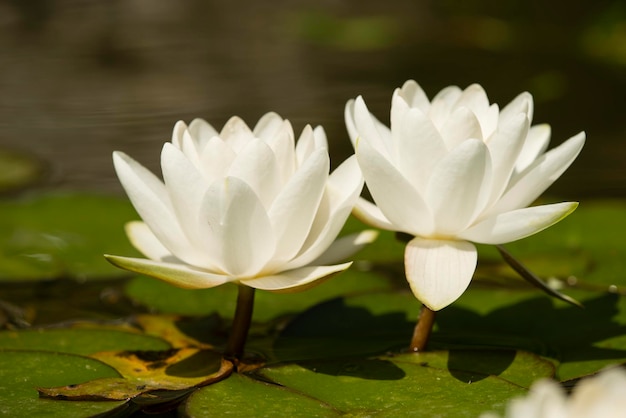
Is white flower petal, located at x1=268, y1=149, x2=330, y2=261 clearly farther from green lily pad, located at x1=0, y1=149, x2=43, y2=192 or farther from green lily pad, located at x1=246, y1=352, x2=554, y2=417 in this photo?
green lily pad, located at x1=0, y1=149, x2=43, y2=192

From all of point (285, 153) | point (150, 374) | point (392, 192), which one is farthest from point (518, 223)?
point (150, 374)

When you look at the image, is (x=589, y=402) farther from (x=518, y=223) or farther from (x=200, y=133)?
(x=200, y=133)

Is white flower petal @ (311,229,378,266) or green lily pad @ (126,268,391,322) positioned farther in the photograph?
green lily pad @ (126,268,391,322)

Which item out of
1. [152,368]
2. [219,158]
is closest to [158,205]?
[219,158]

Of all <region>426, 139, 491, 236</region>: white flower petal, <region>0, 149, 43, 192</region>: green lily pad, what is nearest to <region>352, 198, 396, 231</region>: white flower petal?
<region>426, 139, 491, 236</region>: white flower petal

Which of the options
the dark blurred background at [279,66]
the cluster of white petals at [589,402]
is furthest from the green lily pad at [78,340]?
the dark blurred background at [279,66]

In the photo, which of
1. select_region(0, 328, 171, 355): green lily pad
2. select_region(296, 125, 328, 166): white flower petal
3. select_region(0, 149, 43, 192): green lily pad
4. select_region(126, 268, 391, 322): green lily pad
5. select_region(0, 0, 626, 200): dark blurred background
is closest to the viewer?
select_region(296, 125, 328, 166): white flower petal
